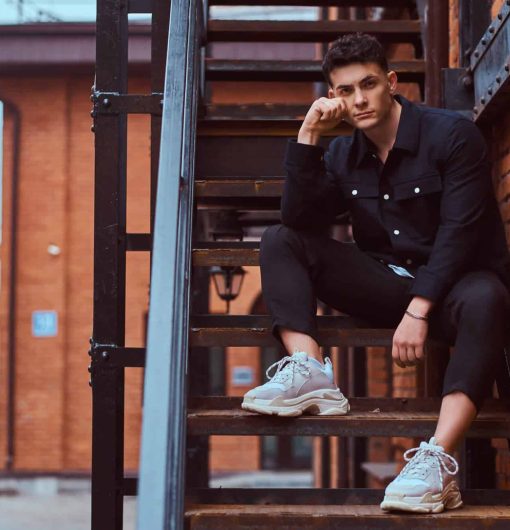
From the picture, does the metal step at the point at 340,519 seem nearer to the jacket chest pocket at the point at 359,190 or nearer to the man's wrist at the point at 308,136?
the jacket chest pocket at the point at 359,190

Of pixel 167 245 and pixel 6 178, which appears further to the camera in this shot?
pixel 6 178

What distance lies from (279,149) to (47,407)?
41.5 feet

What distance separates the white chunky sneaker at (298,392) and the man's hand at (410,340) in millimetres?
211

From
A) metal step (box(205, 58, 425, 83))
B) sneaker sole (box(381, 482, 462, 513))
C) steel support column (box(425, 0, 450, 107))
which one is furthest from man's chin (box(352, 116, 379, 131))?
metal step (box(205, 58, 425, 83))

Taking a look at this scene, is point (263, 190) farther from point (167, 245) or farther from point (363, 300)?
point (167, 245)

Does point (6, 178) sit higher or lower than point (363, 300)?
higher

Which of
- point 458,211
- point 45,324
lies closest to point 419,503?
point 458,211

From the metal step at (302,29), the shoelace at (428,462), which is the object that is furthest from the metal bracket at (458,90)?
the shoelace at (428,462)

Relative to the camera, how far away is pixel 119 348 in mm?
3820

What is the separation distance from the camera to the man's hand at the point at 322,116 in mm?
3264

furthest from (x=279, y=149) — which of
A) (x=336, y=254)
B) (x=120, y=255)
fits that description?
(x=336, y=254)

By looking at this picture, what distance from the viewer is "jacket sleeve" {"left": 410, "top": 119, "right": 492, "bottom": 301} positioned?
311 cm

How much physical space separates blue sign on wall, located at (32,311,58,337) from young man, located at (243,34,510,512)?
13.6m

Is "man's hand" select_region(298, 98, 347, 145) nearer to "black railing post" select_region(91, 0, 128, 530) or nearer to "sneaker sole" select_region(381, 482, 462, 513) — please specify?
"black railing post" select_region(91, 0, 128, 530)
